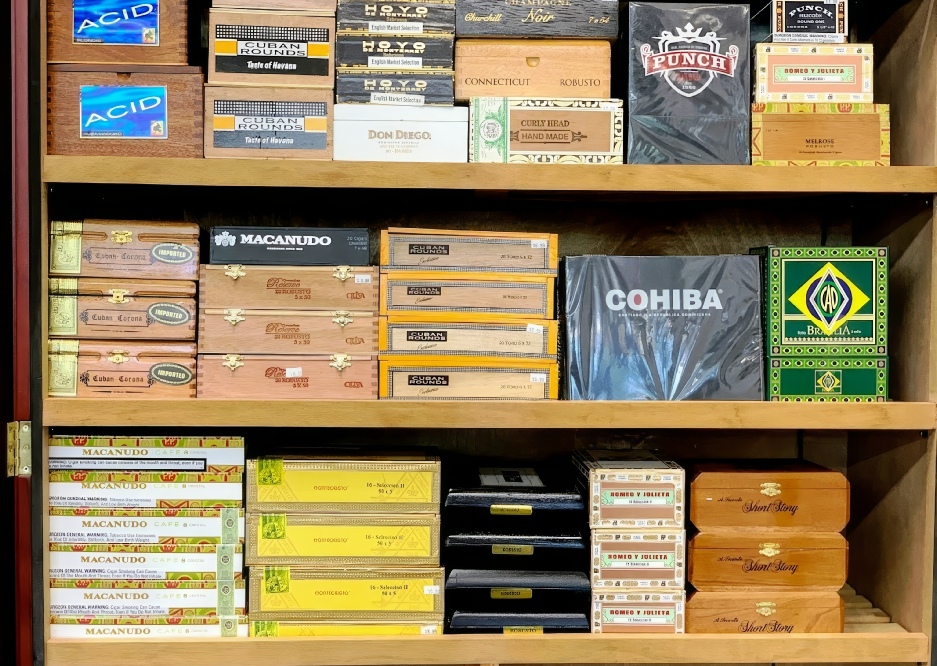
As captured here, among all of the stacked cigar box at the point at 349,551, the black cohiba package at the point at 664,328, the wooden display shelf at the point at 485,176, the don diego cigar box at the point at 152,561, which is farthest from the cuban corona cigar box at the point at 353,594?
the wooden display shelf at the point at 485,176

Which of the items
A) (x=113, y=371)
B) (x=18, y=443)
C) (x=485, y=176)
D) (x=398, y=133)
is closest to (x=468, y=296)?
(x=485, y=176)

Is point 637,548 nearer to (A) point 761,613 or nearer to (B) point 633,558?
(B) point 633,558

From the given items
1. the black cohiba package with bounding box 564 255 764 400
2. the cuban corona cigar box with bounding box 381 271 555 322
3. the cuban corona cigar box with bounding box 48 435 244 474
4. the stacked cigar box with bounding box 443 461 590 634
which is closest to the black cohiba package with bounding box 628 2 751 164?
the black cohiba package with bounding box 564 255 764 400

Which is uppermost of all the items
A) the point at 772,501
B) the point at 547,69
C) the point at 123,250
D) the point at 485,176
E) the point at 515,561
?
the point at 547,69

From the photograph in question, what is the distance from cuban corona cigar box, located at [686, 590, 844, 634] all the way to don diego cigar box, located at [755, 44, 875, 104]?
3.31 feet

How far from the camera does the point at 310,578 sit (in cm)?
150

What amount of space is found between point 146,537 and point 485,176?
0.98 metres

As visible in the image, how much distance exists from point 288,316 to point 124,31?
2.10ft

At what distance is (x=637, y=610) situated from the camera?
1.52 m

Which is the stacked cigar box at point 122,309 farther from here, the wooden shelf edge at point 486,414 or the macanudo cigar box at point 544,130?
the macanudo cigar box at point 544,130

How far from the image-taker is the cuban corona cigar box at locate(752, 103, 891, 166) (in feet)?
4.95

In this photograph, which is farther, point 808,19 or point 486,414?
point 808,19

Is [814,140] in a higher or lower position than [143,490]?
higher

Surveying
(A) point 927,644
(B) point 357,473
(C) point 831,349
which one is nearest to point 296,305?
(B) point 357,473
